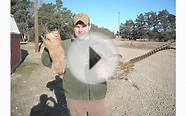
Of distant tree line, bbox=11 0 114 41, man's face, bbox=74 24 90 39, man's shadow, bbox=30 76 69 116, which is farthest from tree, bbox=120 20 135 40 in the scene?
man's shadow, bbox=30 76 69 116

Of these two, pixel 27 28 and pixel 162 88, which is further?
pixel 162 88

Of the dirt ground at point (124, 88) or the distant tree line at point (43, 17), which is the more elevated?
the distant tree line at point (43, 17)

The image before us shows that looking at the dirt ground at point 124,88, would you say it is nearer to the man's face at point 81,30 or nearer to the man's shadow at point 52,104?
the man's shadow at point 52,104

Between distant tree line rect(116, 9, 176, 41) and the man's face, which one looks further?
distant tree line rect(116, 9, 176, 41)

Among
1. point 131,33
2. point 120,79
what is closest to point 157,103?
point 120,79

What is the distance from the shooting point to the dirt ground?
141 cm

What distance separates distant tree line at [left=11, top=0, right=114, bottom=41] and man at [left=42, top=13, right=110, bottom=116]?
0.05 meters

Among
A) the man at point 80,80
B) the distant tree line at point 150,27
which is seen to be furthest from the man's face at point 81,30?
the distant tree line at point 150,27

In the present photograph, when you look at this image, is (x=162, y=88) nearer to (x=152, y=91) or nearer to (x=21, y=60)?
(x=152, y=91)

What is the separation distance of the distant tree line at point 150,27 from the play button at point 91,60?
0.48 feet

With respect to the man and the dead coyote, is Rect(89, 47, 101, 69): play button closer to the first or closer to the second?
the man

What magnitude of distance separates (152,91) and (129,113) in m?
0.17

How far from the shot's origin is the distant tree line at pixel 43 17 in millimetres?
1372
